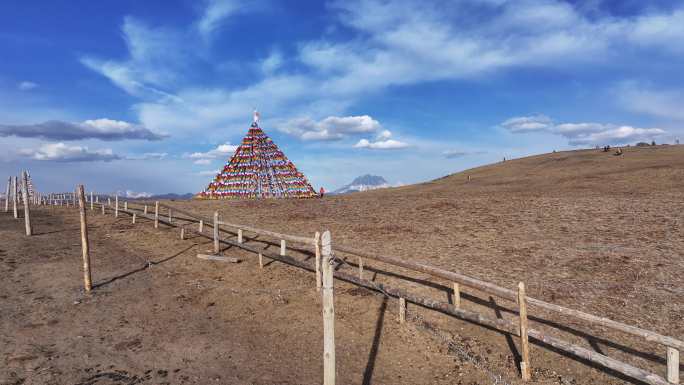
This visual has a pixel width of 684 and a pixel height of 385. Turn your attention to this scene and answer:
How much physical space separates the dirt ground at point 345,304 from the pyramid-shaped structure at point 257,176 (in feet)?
69.7

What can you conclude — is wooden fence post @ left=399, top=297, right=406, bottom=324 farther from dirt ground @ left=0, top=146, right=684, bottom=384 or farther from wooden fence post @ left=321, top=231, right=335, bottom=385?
wooden fence post @ left=321, top=231, right=335, bottom=385

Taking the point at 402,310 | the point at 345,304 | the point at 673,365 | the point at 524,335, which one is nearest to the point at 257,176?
the point at 345,304

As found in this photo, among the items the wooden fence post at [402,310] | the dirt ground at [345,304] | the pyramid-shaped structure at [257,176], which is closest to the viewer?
the dirt ground at [345,304]

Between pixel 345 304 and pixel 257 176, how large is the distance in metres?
34.0

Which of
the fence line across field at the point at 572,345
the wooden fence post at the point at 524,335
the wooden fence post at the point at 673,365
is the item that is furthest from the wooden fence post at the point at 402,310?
the wooden fence post at the point at 673,365

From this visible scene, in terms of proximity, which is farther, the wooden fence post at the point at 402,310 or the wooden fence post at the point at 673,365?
the wooden fence post at the point at 402,310

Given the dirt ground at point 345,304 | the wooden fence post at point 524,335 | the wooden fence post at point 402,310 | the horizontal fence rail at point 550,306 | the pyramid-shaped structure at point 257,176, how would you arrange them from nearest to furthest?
1. the horizontal fence rail at point 550,306
2. the wooden fence post at point 524,335
3. the dirt ground at point 345,304
4. the wooden fence post at point 402,310
5. the pyramid-shaped structure at point 257,176

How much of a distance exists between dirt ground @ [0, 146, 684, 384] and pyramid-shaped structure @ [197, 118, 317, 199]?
21.2 m

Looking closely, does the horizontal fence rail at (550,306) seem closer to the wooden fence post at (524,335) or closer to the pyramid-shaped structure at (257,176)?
the wooden fence post at (524,335)

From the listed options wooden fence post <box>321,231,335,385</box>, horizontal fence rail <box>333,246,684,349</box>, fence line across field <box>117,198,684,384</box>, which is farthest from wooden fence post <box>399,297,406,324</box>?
wooden fence post <box>321,231,335,385</box>

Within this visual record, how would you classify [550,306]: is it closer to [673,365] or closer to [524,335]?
[524,335]

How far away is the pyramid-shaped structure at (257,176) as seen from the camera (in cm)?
4212

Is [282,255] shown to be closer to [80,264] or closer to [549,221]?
[80,264]

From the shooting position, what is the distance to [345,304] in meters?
11.0
